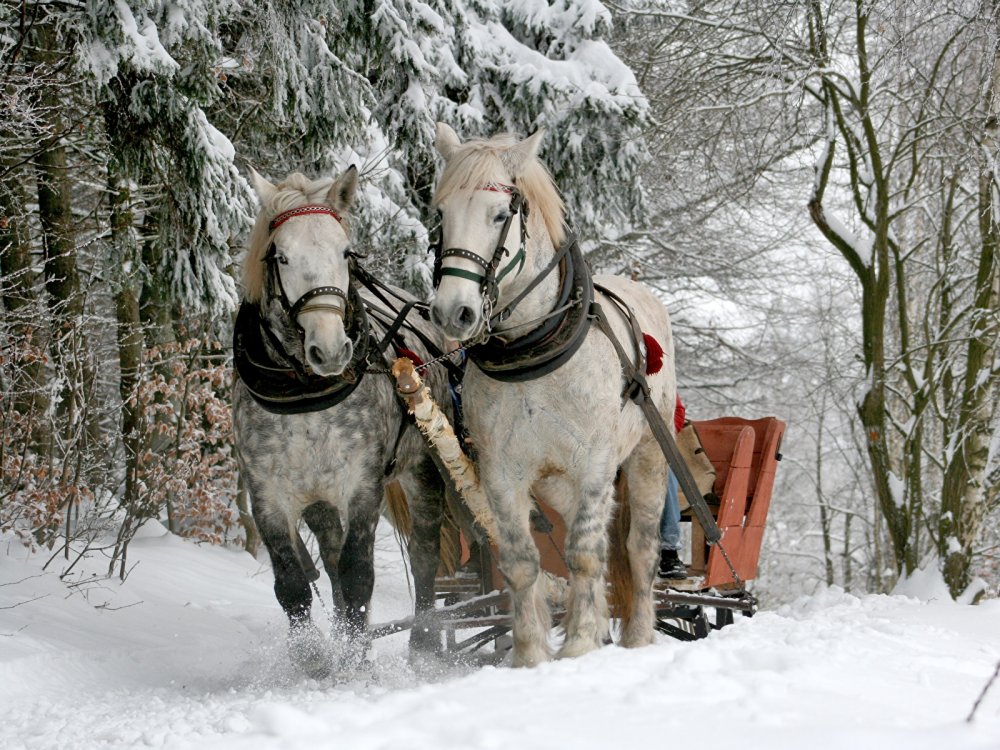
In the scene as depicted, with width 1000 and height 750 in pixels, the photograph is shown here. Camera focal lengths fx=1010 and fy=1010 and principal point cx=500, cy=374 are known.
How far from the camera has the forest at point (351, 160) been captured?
6566 millimetres

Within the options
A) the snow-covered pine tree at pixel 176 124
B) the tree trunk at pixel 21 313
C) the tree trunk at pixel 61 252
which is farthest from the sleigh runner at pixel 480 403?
the tree trunk at pixel 61 252

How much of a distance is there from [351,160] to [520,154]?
15.7ft

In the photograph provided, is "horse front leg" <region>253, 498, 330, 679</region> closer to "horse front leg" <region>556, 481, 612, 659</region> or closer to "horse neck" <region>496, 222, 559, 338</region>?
"horse front leg" <region>556, 481, 612, 659</region>

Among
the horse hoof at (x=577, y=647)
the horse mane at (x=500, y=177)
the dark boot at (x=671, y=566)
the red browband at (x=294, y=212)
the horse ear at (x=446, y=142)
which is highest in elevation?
the horse ear at (x=446, y=142)

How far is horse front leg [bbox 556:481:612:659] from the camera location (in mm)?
3975

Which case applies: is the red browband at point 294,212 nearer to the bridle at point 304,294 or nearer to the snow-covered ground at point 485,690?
the bridle at point 304,294

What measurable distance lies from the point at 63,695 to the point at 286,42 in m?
4.65

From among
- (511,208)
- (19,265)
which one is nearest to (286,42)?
(19,265)

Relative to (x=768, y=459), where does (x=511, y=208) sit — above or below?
above

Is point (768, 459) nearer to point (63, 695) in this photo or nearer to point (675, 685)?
point (675, 685)

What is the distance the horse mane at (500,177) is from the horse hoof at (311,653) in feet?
6.22

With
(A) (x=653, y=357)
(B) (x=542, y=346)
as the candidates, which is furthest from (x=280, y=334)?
(A) (x=653, y=357)

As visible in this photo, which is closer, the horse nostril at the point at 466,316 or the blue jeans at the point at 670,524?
the horse nostril at the point at 466,316

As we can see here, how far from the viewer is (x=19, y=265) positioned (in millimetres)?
7273
